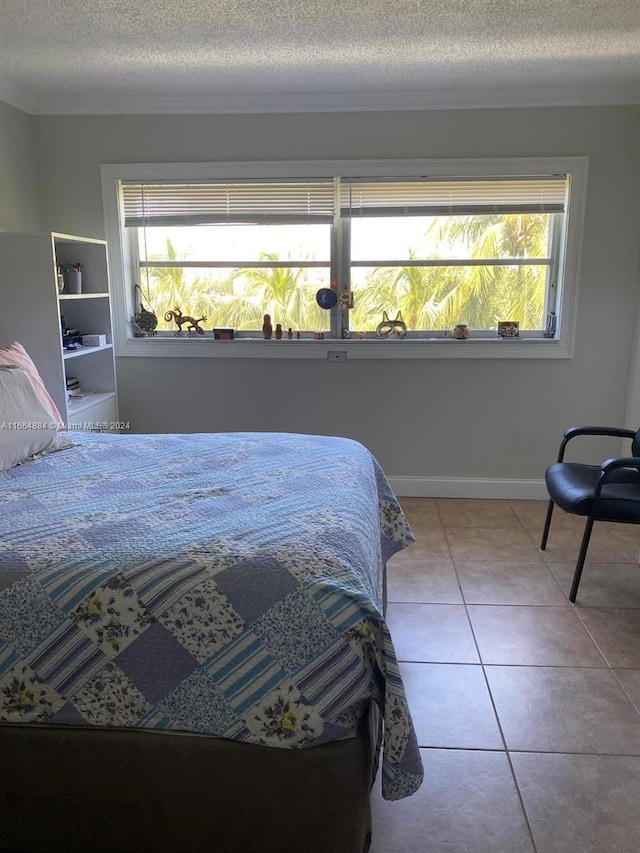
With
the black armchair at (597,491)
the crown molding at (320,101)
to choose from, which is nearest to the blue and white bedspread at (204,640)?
the black armchair at (597,491)

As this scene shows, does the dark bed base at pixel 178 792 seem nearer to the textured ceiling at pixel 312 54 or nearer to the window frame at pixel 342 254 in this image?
the textured ceiling at pixel 312 54

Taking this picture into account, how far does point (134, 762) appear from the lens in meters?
1.48

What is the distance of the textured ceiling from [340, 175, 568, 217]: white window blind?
0.41 meters

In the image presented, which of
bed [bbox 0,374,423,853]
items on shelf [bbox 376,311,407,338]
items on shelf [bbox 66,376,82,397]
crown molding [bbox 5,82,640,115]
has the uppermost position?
crown molding [bbox 5,82,640,115]

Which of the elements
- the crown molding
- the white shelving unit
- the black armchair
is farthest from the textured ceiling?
the black armchair

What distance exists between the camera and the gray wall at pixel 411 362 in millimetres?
3699

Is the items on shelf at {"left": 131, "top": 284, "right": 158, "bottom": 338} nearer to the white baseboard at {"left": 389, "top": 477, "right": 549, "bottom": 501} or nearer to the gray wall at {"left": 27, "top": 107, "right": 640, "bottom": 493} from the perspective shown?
the gray wall at {"left": 27, "top": 107, "right": 640, "bottom": 493}

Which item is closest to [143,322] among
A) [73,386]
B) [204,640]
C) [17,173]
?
[73,386]

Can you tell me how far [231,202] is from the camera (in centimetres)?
393

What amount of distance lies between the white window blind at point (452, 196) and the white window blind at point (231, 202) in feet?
0.57

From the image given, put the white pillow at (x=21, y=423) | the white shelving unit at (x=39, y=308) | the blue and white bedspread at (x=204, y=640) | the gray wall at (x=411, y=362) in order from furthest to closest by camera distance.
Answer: the gray wall at (x=411, y=362) → the white shelving unit at (x=39, y=308) → the white pillow at (x=21, y=423) → the blue and white bedspread at (x=204, y=640)

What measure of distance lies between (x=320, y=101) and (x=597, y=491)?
8.43ft

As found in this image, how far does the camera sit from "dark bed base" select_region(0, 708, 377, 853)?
1441 mm

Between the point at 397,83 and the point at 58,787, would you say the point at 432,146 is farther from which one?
the point at 58,787
